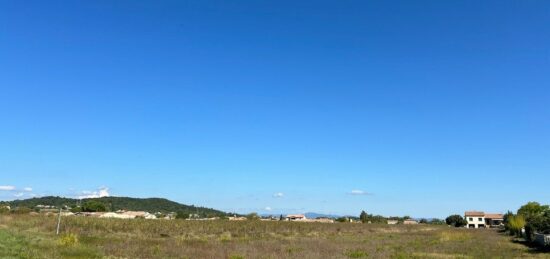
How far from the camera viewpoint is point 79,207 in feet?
450

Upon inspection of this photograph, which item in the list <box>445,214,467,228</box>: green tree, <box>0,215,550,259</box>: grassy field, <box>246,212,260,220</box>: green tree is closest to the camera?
<box>0,215,550,259</box>: grassy field

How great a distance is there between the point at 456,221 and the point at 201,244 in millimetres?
136566

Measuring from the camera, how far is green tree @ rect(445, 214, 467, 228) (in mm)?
150938

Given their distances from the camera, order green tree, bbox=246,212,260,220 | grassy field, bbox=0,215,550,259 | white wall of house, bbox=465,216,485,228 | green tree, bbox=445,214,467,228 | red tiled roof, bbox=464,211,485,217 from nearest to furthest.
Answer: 1. grassy field, bbox=0,215,550,259
2. green tree, bbox=246,212,260,220
3. white wall of house, bbox=465,216,485,228
4. green tree, bbox=445,214,467,228
5. red tiled roof, bbox=464,211,485,217

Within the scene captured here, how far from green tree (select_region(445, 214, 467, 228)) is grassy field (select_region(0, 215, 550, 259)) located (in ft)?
314

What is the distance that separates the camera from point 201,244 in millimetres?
35812

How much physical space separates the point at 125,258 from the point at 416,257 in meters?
17.0

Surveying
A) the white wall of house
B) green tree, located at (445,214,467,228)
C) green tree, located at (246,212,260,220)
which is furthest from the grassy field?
the white wall of house

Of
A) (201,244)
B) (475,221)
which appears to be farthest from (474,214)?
(201,244)

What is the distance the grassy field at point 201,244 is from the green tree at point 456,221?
95.6 metres

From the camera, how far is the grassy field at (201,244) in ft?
85.9

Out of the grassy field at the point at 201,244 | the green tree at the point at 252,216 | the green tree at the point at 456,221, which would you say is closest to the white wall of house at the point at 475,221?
the green tree at the point at 456,221

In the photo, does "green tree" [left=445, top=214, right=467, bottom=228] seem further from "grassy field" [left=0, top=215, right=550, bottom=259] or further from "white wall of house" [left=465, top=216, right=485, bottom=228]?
"grassy field" [left=0, top=215, right=550, bottom=259]

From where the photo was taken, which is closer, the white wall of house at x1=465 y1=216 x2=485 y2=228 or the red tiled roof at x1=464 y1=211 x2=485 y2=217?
the white wall of house at x1=465 y1=216 x2=485 y2=228
